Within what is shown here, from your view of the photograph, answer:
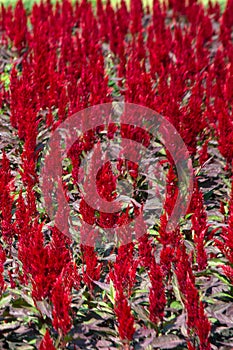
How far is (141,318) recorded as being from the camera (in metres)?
3.16

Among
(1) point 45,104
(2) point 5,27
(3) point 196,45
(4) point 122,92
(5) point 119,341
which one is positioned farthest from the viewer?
(2) point 5,27

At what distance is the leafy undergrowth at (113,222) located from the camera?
3.02m

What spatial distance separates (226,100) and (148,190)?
1312 mm

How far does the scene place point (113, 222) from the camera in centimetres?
352

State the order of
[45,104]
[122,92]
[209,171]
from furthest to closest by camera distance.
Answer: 1. [122,92]
2. [45,104]
3. [209,171]

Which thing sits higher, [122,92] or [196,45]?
[196,45]

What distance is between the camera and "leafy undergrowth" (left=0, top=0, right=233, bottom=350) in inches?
119

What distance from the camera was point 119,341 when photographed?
303 centimetres

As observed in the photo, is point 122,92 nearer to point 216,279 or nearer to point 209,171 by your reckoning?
point 209,171

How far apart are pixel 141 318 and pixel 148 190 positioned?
114cm

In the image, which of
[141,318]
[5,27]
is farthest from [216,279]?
[5,27]

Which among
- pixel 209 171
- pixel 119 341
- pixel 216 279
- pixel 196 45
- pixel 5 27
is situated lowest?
pixel 119 341

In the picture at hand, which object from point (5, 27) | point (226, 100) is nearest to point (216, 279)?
point (226, 100)

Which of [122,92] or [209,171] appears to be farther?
[122,92]
